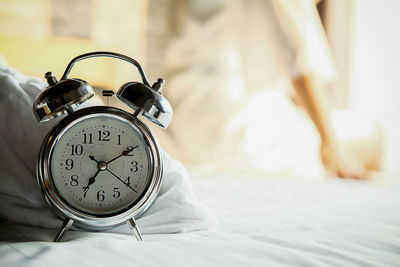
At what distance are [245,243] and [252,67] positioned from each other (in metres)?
3.09

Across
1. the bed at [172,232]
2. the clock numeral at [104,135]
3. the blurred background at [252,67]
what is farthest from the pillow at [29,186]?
the blurred background at [252,67]

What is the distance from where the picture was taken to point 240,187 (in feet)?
5.63

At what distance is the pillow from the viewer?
811mm

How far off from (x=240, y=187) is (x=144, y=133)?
968 millimetres

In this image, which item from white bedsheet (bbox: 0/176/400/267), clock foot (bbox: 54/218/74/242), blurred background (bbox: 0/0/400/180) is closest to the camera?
white bedsheet (bbox: 0/176/400/267)

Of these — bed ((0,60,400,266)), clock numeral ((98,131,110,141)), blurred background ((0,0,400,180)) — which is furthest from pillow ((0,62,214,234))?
blurred background ((0,0,400,180))

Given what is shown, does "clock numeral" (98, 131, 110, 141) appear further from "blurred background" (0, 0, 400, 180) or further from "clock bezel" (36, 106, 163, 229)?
"blurred background" (0, 0, 400, 180)

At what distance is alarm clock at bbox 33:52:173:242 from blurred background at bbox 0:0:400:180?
2.43 meters

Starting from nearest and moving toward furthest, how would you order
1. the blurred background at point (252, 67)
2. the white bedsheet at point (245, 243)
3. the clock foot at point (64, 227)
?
the white bedsheet at point (245, 243), the clock foot at point (64, 227), the blurred background at point (252, 67)

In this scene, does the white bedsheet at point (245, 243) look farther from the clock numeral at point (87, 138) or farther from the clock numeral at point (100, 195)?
the clock numeral at point (87, 138)

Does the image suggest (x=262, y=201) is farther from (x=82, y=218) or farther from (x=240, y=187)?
(x=82, y=218)

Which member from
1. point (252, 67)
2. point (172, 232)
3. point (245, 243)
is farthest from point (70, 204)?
point (252, 67)

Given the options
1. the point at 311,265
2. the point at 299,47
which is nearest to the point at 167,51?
the point at 299,47

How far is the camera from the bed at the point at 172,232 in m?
0.63
